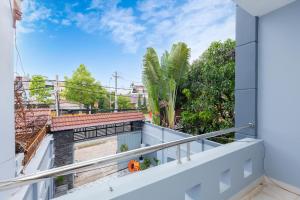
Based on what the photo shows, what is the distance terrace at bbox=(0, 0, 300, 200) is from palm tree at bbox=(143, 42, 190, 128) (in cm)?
346

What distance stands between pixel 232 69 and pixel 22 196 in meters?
4.93

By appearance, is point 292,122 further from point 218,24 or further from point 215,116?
point 218,24

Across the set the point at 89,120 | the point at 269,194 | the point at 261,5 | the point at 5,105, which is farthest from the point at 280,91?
the point at 89,120

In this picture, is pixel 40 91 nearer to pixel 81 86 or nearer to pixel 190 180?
pixel 81 86

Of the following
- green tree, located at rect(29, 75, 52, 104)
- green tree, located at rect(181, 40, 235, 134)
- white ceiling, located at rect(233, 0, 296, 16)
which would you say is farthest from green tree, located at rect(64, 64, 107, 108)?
white ceiling, located at rect(233, 0, 296, 16)

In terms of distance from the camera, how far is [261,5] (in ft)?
6.73

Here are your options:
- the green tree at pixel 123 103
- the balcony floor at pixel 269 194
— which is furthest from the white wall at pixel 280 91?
the green tree at pixel 123 103

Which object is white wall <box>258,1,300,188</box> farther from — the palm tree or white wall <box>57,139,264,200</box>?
the palm tree

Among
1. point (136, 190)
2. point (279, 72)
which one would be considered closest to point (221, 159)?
point (136, 190)

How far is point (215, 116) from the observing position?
4977mm

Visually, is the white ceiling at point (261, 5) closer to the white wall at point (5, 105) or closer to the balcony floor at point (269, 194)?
the balcony floor at point (269, 194)

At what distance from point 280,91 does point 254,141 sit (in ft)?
2.36

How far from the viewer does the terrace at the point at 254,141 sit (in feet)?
4.30

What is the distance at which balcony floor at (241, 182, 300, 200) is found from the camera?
1.89m
